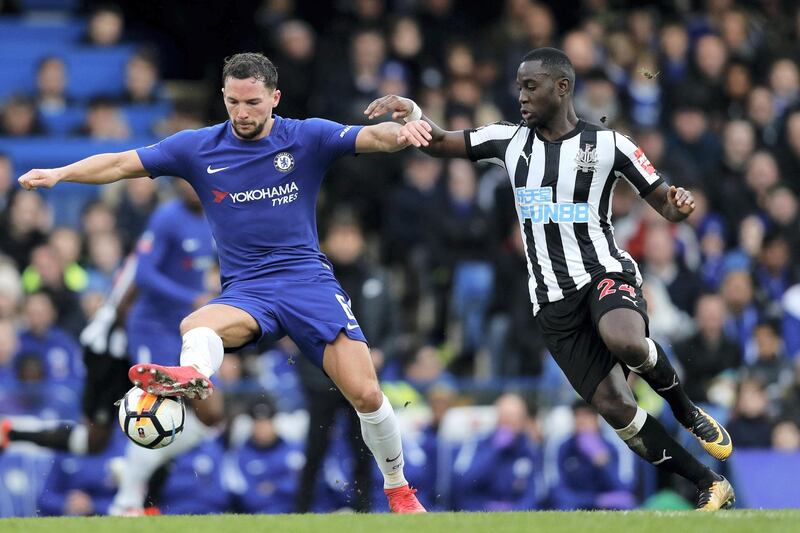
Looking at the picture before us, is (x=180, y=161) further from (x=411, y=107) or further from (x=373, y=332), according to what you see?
(x=373, y=332)

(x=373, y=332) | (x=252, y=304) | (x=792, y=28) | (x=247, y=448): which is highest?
(x=792, y=28)

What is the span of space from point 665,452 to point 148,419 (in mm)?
2895

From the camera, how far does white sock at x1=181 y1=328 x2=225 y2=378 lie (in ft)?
25.1

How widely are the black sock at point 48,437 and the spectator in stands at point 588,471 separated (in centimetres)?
388

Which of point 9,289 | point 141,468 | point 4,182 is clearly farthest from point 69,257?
point 141,468

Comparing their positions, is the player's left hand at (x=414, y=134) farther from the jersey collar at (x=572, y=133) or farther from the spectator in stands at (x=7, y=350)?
the spectator in stands at (x=7, y=350)

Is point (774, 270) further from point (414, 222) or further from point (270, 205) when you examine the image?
point (270, 205)

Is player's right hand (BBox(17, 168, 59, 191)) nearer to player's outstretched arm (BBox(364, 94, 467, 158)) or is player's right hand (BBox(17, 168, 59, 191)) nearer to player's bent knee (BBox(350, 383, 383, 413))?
player's outstretched arm (BBox(364, 94, 467, 158))

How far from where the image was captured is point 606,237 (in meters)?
8.48

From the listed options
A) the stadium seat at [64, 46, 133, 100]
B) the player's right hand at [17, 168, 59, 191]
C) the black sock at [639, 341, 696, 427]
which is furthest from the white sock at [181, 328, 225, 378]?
the stadium seat at [64, 46, 133, 100]

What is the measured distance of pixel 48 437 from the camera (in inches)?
461

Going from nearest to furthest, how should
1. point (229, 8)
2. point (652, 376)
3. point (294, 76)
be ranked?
point (652, 376), point (294, 76), point (229, 8)

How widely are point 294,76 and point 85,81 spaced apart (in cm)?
260

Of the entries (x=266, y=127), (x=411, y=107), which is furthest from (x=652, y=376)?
(x=266, y=127)
